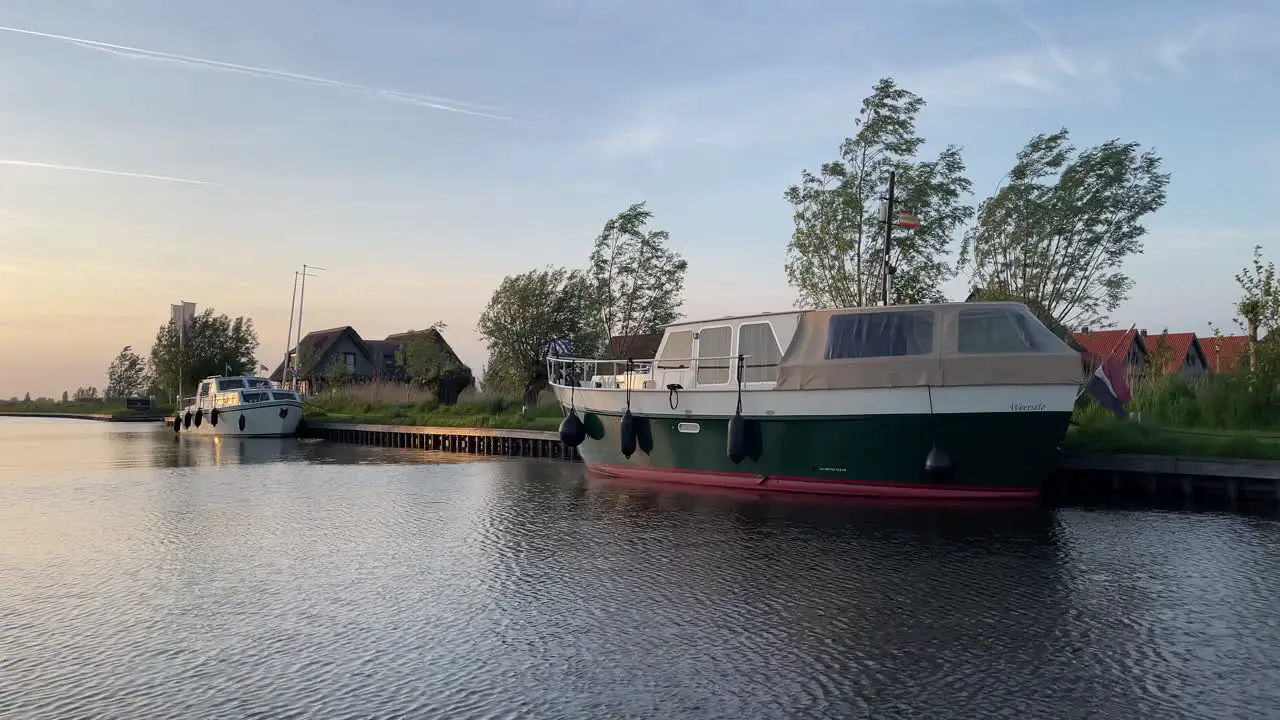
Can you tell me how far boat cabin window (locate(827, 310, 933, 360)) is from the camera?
15.0 metres

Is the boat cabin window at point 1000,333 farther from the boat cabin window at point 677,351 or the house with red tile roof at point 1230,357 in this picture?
the house with red tile roof at point 1230,357

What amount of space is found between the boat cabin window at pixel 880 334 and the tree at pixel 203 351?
56711mm

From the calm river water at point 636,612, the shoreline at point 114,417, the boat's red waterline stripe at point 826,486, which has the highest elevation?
the shoreline at point 114,417

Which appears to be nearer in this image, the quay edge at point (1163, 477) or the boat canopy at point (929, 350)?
the boat canopy at point (929, 350)

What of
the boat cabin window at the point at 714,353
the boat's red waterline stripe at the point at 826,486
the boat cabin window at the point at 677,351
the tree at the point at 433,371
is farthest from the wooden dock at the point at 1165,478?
the tree at the point at 433,371

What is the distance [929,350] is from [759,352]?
10.4 ft

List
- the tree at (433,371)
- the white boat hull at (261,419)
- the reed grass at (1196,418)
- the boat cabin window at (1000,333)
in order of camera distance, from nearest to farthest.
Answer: the boat cabin window at (1000,333), the reed grass at (1196,418), the white boat hull at (261,419), the tree at (433,371)

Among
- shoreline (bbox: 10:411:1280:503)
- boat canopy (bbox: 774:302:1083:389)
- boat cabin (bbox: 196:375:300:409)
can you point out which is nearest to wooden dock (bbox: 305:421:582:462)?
boat cabin (bbox: 196:375:300:409)

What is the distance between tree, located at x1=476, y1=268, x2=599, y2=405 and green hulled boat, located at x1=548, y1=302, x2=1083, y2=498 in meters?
21.3

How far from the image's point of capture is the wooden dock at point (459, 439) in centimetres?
2594

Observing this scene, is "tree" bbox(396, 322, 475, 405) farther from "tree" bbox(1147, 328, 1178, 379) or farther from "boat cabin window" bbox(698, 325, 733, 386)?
"tree" bbox(1147, 328, 1178, 379)

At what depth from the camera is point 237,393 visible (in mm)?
39625

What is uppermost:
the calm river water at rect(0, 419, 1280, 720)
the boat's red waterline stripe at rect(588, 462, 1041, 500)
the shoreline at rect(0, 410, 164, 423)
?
the shoreline at rect(0, 410, 164, 423)

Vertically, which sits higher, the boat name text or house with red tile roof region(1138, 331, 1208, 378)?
house with red tile roof region(1138, 331, 1208, 378)
